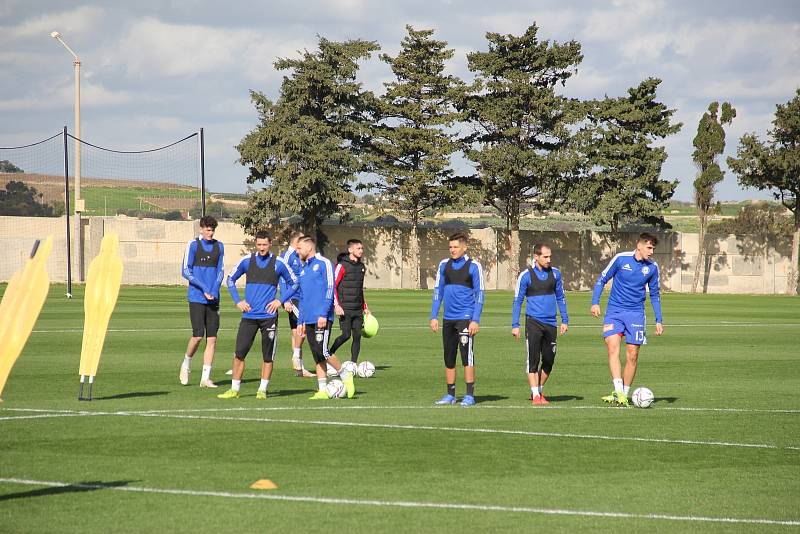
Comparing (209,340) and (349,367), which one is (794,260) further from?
(209,340)

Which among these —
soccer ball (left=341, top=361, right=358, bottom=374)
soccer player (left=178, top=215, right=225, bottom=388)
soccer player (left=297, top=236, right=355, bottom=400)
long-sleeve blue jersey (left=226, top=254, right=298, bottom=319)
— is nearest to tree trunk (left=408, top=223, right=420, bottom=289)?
soccer ball (left=341, top=361, right=358, bottom=374)

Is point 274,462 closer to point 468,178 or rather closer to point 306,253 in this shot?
point 306,253

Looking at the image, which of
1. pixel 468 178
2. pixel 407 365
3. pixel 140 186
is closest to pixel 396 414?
pixel 407 365

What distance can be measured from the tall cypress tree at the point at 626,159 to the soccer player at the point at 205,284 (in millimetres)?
52616

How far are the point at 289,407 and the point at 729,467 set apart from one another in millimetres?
5487

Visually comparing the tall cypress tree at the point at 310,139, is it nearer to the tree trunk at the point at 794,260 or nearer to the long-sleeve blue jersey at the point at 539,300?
the tree trunk at the point at 794,260

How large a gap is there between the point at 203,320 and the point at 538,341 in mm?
4731

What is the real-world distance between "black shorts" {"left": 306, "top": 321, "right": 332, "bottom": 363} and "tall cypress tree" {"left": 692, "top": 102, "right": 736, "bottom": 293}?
189 feet

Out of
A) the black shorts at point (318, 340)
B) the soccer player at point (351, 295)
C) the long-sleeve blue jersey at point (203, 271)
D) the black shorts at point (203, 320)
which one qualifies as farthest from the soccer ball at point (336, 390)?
the soccer player at point (351, 295)

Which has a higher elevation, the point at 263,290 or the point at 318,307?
the point at 263,290

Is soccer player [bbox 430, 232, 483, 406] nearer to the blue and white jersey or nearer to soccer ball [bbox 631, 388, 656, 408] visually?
soccer ball [bbox 631, 388, 656, 408]


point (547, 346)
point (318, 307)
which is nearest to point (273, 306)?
point (318, 307)

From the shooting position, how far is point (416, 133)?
65062 mm

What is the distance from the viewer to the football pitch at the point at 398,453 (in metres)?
8.05
